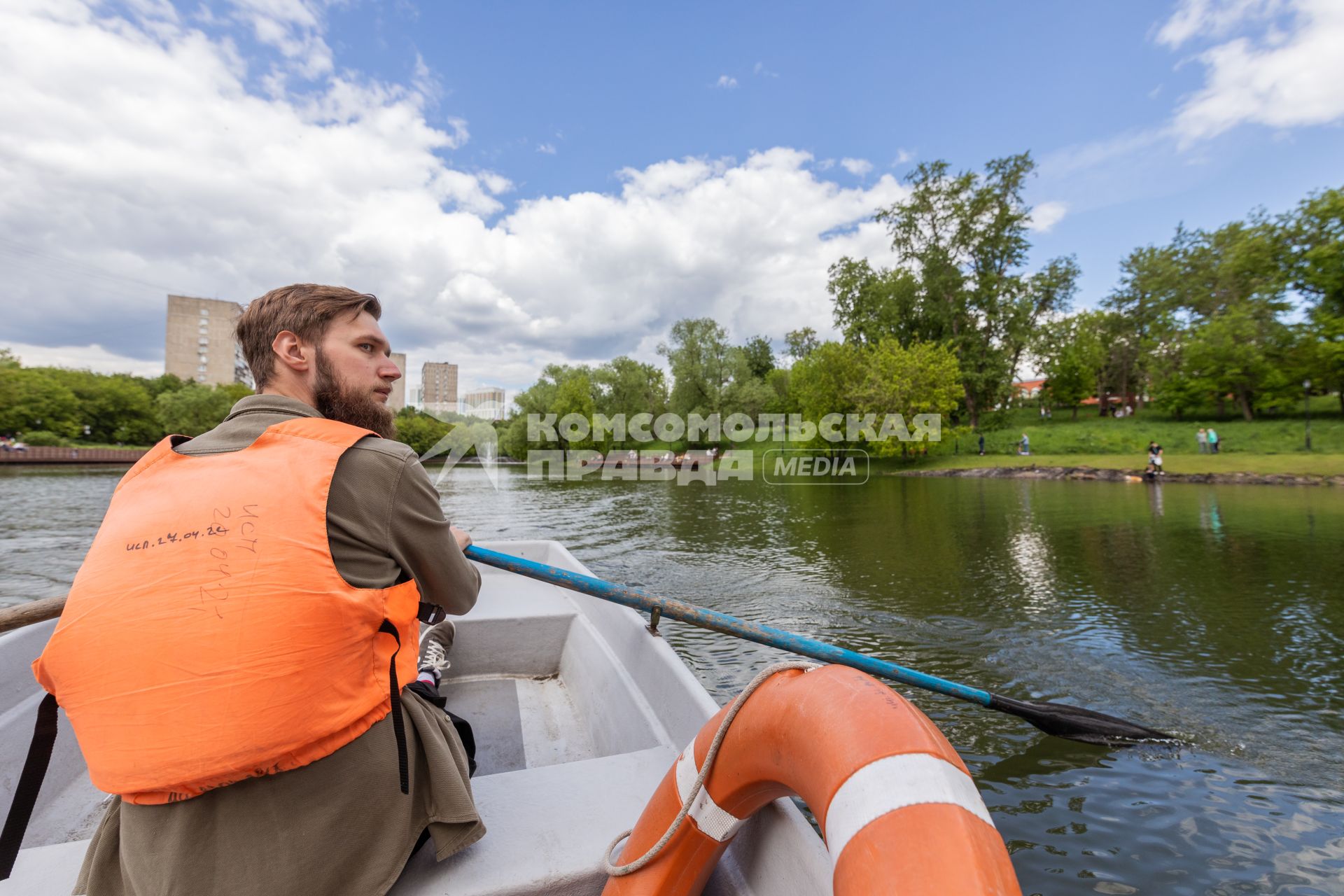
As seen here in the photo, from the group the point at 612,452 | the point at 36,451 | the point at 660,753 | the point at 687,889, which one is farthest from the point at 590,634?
the point at 36,451

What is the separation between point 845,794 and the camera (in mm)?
979

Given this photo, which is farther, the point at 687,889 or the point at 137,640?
the point at 687,889

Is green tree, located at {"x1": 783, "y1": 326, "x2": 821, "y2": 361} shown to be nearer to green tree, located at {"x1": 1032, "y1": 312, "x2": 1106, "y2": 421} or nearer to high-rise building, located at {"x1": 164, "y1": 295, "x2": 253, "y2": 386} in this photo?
green tree, located at {"x1": 1032, "y1": 312, "x2": 1106, "y2": 421}

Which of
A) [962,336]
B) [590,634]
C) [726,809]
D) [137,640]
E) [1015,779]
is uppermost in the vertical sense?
[962,336]

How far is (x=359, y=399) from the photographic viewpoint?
1.59m

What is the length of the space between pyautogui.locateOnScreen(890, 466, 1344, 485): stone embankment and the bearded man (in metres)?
24.5

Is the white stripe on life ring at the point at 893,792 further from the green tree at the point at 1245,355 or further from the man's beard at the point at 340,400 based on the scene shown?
the green tree at the point at 1245,355

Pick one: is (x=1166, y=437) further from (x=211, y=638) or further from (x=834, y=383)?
(x=211, y=638)

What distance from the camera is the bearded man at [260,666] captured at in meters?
1.06

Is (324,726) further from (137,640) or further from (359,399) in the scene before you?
(359,399)

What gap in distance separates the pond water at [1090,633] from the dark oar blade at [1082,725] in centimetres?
9

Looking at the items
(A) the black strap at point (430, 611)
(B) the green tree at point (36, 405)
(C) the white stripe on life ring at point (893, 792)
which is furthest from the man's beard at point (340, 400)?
(B) the green tree at point (36, 405)

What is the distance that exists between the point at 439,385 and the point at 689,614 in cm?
12766

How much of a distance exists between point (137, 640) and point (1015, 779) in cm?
370
